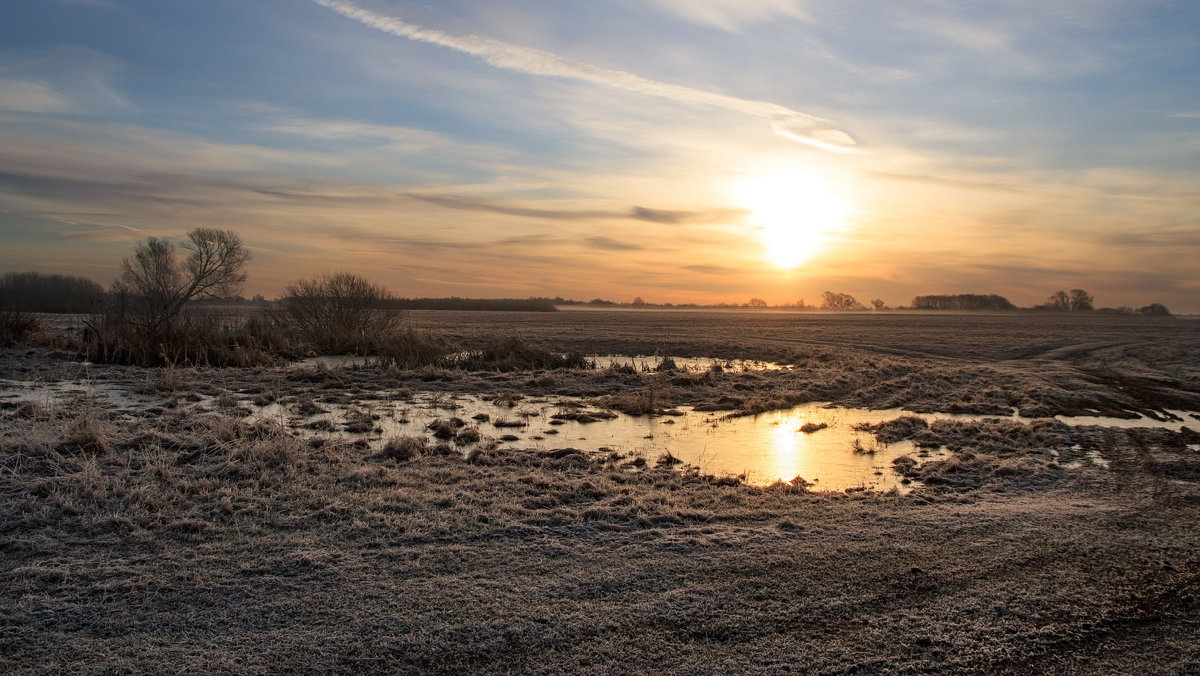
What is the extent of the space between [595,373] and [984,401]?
12.3 m

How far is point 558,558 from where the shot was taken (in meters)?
7.21

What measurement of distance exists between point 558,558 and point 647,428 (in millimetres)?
8746

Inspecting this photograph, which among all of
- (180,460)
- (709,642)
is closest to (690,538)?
(709,642)

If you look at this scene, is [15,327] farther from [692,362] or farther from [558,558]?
[558,558]

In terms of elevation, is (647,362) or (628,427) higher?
(647,362)

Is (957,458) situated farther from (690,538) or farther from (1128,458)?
(690,538)

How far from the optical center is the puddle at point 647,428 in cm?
1220

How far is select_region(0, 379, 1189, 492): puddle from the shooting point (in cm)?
1220

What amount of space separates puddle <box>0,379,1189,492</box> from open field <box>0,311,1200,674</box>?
0.87 metres

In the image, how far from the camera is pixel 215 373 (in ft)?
75.6

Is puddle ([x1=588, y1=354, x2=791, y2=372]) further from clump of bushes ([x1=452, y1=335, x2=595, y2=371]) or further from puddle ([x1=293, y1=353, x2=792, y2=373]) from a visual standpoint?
clump of bushes ([x1=452, y1=335, x2=595, y2=371])

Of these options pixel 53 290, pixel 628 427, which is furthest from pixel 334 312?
pixel 53 290

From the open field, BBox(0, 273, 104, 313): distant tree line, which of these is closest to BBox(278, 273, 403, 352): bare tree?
the open field

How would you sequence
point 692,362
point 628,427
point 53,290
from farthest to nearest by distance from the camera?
point 53,290
point 692,362
point 628,427
